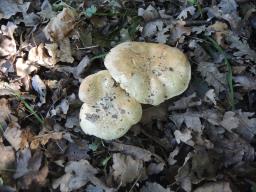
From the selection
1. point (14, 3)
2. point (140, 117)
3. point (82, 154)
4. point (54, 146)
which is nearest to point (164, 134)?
point (140, 117)

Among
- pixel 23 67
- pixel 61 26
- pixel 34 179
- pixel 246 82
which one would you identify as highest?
pixel 61 26

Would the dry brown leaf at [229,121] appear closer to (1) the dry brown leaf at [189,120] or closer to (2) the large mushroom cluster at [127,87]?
(1) the dry brown leaf at [189,120]

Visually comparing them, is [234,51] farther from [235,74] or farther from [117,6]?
[117,6]

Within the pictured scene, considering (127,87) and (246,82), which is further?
(246,82)

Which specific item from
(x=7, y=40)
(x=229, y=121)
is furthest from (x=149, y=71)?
(x=7, y=40)

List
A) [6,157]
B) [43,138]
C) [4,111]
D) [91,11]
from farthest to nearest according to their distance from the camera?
[91,11], [4,111], [43,138], [6,157]

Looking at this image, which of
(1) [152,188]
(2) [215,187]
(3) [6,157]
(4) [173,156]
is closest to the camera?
(2) [215,187]

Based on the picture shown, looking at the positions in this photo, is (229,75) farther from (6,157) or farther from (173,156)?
(6,157)
